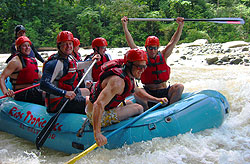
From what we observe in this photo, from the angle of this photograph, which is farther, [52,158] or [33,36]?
[33,36]

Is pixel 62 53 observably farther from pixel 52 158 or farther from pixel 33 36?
pixel 33 36

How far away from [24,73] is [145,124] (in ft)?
7.07

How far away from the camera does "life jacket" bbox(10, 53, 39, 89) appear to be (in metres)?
3.88

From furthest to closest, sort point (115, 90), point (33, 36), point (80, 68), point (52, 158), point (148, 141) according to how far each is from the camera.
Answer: point (33, 36) → point (80, 68) → point (52, 158) → point (148, 141) → point (115, 90)

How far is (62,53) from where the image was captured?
10.6ft

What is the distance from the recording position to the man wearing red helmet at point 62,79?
3071mm

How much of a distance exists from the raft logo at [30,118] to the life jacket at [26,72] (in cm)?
42

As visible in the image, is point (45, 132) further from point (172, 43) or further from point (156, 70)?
point (172, 43)

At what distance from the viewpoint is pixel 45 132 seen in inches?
121

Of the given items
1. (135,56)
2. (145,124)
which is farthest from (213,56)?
(135,56)

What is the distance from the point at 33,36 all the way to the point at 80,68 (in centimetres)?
1485

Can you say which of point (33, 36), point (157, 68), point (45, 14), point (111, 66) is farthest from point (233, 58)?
point (45, 14)

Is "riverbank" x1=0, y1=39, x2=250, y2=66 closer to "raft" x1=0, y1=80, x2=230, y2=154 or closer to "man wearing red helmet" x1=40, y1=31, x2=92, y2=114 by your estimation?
"raft" x1=0, y1=80, x2=230, y2=154

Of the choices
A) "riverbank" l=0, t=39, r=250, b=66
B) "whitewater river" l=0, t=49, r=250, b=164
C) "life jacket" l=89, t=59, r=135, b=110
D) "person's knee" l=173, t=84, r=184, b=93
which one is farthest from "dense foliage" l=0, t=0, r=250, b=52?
"life jacket" l=89, t=59, r=135, b=110
